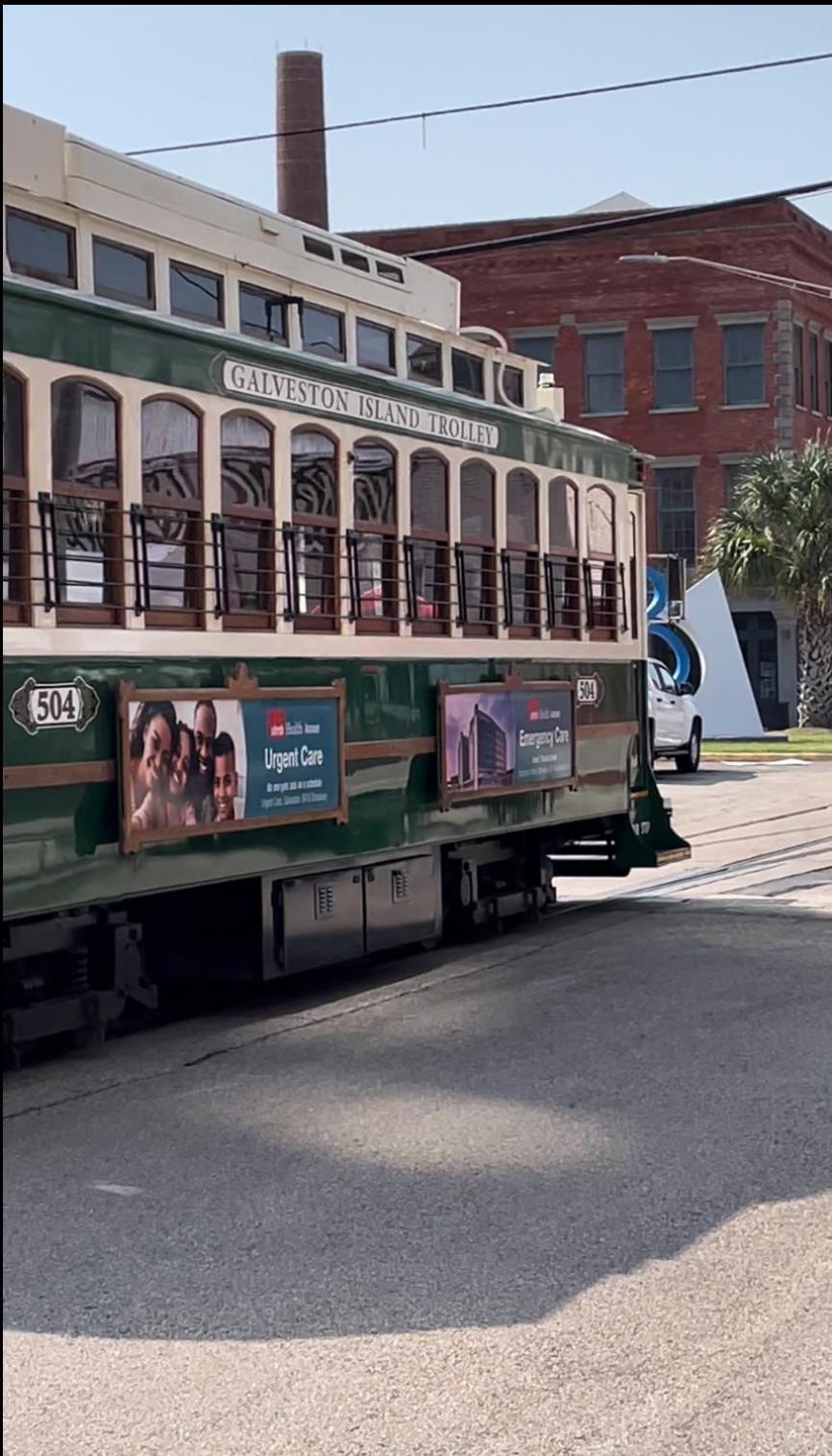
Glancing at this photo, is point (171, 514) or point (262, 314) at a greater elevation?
point (262, 314)

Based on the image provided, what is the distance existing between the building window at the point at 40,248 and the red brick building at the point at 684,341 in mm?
38590

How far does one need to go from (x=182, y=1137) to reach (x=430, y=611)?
4354 mm

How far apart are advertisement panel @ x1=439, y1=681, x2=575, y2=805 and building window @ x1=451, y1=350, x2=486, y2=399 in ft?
5.82

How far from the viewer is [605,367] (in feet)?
156

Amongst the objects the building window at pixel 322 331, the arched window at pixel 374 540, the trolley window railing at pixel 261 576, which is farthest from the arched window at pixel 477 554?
the building window at pixel 322 331

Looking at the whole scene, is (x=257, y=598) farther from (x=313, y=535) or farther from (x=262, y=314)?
(x=262, y=314)

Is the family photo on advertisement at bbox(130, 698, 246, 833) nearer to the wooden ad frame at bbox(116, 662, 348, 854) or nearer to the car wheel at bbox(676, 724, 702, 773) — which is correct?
the wooden ad frame at bbox(116, 662, 348, 854)

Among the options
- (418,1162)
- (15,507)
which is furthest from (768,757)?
(418,1162)

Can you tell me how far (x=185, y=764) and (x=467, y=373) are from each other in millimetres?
3935

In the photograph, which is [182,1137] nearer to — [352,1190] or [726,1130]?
[352,1190]

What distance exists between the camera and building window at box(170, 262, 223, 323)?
9.22 metres

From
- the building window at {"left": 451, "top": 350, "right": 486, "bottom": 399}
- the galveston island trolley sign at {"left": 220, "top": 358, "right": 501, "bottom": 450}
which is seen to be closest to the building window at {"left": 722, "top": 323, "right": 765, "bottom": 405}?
the building window at {"left": 451, "top": 350, "right": 486, "bottom": 399}

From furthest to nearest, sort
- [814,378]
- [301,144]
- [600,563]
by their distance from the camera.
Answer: [814,378] → [301,144] → [600,563]

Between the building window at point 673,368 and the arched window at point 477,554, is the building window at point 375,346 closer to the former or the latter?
the arched window at point 477,554
